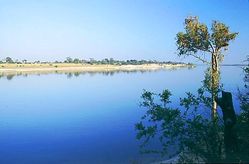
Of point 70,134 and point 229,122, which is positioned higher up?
point 229,122

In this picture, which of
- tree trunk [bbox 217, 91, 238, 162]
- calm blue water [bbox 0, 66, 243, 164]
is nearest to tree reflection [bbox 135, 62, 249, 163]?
tree trunk [bbox 217, 91, 238, 162]

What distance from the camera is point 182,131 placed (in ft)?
41.8

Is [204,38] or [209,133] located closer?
[209,133]

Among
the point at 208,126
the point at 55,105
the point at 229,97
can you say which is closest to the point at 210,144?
the point at 208,126

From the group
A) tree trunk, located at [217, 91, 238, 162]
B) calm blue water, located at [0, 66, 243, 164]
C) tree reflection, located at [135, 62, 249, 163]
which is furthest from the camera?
calm blue water, located at [0, 66, 243, 164]

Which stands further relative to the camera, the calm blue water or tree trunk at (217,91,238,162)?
the calm blue water

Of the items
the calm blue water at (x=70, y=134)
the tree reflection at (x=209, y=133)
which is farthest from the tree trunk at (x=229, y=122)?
the calm blue water at (x=70, y=134)

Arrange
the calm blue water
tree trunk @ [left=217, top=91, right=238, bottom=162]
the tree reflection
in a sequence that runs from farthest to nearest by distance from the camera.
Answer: the calm blue water < tree trunk @ [left=217, top=91, right=238, bottom=162] < the tree reflection

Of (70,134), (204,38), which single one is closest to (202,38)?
(204,38)

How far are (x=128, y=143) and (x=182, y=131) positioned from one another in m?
15.1

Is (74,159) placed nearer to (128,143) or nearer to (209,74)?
(128,143)

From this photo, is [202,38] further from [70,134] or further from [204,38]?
[70,134]

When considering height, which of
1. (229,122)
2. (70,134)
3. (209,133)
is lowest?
(70,134)

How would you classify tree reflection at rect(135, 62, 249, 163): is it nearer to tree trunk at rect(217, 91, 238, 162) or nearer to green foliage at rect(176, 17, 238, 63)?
tree trunk at rect(217, 91, 238, 162)
